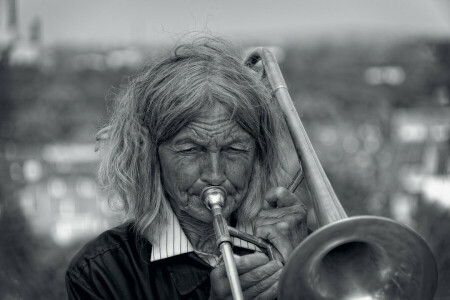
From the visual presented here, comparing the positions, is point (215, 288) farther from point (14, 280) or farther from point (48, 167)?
point (48, 167)

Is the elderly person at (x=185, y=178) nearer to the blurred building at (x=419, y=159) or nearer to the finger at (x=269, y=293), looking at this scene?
the finger at (x=269, y=293)

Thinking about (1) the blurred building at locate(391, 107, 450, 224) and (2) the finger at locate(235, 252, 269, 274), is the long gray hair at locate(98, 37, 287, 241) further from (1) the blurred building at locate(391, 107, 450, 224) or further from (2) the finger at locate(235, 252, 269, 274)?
(1) the blurred building at locate(391, 107, 450, 224)

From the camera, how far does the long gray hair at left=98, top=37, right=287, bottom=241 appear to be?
2.46m

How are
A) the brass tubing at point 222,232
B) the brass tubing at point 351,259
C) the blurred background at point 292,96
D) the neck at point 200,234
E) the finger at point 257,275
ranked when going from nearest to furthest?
the brass tubing at point 351,259 → the brass tubing at point 222,232 → the finger at point 257,275 → the neck at point 200,234 → the blurred background at point 292,96

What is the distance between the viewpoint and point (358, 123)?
7.62 meters

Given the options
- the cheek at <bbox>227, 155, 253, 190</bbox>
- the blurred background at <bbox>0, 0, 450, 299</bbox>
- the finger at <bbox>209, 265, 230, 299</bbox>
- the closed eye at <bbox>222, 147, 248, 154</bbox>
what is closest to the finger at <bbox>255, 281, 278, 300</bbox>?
the finger at <bbox>209, 265, 230, 299</bbox>

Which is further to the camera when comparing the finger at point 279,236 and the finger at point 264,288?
the finger at point 279,236

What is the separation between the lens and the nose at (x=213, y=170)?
236 centimetres

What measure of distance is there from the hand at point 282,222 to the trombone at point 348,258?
2.2 inches

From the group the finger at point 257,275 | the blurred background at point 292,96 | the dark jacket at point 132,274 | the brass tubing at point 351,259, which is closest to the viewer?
the brass tubing at point 351,259

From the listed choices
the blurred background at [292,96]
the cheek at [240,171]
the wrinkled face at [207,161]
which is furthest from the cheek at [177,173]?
the blurred background at [292,96]

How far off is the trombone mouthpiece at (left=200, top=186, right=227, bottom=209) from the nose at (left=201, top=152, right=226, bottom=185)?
0.02 m

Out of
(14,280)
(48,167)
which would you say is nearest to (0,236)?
(14,280)

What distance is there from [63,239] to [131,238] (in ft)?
11.8
